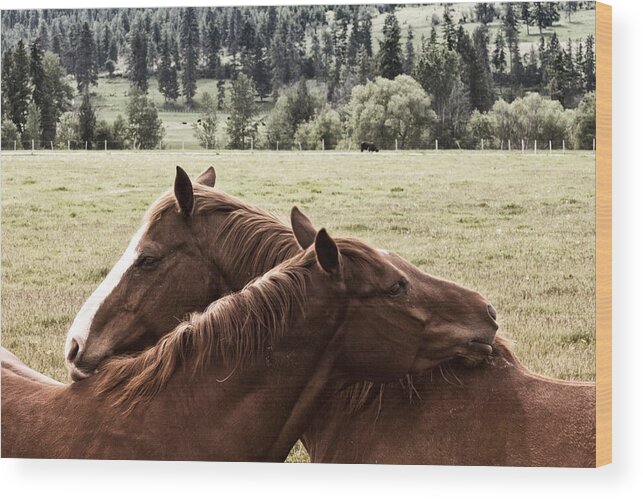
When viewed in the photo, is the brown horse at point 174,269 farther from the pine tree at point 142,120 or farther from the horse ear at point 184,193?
the pine tree at point 142,120

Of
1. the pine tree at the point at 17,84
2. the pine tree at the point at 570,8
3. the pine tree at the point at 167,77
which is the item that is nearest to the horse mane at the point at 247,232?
the pine tree at the point at 167,77

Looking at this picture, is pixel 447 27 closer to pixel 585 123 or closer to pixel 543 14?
pixel 543 14

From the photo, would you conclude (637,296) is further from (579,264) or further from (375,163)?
(375,163)

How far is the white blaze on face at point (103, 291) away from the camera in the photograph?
366 cm

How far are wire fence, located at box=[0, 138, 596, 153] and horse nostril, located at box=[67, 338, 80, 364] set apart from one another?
1080 millimetres

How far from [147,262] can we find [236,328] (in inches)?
28.1

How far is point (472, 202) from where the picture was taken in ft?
13.5

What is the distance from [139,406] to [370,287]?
102 centimetres

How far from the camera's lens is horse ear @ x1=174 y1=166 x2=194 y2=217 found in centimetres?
365

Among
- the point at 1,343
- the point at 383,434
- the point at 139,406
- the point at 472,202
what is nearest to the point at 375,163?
the point at 472,202

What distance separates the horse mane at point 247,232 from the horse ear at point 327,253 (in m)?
0.33

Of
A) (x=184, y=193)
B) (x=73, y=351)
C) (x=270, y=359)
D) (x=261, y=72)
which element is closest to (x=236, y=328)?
(x=270, y=359)

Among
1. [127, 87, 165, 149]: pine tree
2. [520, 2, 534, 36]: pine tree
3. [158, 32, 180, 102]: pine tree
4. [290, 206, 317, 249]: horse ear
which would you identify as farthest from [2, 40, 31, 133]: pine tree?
[520, 2, 534, 36]: pine tree

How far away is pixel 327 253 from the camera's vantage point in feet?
10.3
